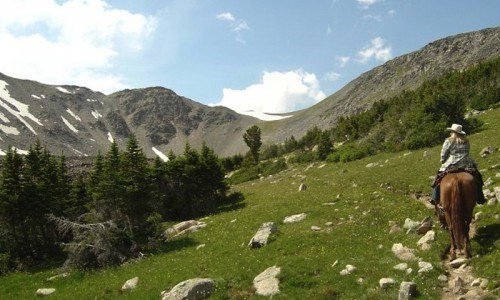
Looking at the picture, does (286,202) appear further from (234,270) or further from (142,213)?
(234,270)

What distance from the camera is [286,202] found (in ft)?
116

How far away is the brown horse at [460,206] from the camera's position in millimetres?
15727

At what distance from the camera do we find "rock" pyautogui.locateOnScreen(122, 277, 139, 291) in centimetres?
2258

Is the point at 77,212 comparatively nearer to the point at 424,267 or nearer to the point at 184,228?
the point at 184,228

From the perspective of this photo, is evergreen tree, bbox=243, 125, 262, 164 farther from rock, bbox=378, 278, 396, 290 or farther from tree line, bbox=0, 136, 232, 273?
rock, bbox=378, 278, 396, 290

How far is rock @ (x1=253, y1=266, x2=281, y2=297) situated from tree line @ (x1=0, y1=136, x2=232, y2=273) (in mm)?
13186

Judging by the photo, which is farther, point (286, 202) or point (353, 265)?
point (286, 202)

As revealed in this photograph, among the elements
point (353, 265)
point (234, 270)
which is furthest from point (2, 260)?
point (353, 265)

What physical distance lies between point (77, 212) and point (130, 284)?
19.7 meters

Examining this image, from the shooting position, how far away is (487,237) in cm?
1656

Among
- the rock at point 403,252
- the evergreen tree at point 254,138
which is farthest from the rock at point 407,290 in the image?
the evergreen tree at point 254,138

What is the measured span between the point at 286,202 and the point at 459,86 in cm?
6297

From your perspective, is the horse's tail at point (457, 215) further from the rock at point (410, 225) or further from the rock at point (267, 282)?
the rock at point (267, 282)

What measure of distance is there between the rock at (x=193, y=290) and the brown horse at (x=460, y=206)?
31.6 ft
